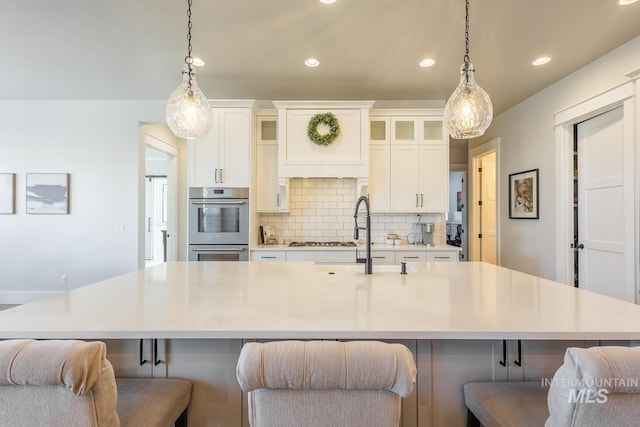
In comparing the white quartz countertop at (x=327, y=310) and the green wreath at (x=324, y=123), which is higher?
the green wreath at (x=324, y=123)

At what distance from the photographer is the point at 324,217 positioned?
436 cm

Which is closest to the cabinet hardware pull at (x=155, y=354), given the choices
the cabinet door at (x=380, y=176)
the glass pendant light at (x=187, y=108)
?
the glass pendant light at (x=187, y=108)

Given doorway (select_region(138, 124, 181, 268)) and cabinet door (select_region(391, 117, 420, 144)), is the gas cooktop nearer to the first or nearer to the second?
cabinet door (select_region(391, 117, 420, 144))

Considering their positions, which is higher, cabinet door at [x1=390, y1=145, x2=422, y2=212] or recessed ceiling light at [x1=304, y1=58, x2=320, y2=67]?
recessed ceiling light at [x1=304, y1=58, x2=320, y2=67]

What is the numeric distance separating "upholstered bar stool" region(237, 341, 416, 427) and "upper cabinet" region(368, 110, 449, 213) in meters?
3.37

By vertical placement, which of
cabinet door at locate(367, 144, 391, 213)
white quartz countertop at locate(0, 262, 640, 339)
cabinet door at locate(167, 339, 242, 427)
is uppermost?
cabinet door at locate(367, 144, 391, 213)

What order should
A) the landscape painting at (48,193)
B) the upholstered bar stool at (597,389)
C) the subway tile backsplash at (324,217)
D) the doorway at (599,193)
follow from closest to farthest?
1. the upholstered bar stool at (597,389)
2. the doorway at (599,193)
3. the subway tile backsplash at (324,217)
4. the landscape painting at (48,193)

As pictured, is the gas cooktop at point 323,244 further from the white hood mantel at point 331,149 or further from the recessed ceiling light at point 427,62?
the recessed ceiling light at point 427,62

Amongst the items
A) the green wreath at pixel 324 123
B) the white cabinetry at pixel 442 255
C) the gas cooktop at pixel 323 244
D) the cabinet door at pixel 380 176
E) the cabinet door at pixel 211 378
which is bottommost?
the cabinet door at pixel 211 378

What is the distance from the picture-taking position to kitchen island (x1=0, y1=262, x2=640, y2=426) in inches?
39.1

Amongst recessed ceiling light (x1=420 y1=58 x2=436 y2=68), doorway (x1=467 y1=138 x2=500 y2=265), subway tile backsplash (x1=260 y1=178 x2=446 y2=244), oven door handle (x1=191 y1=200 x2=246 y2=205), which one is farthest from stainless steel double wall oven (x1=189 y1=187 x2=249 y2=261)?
doorway (x1=467 y1=138 x2=500 y2=265)

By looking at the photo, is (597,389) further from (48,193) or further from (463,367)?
(48,193)

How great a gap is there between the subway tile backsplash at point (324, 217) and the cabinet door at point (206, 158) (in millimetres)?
888

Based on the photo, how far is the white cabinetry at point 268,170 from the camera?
4082 millimetres
